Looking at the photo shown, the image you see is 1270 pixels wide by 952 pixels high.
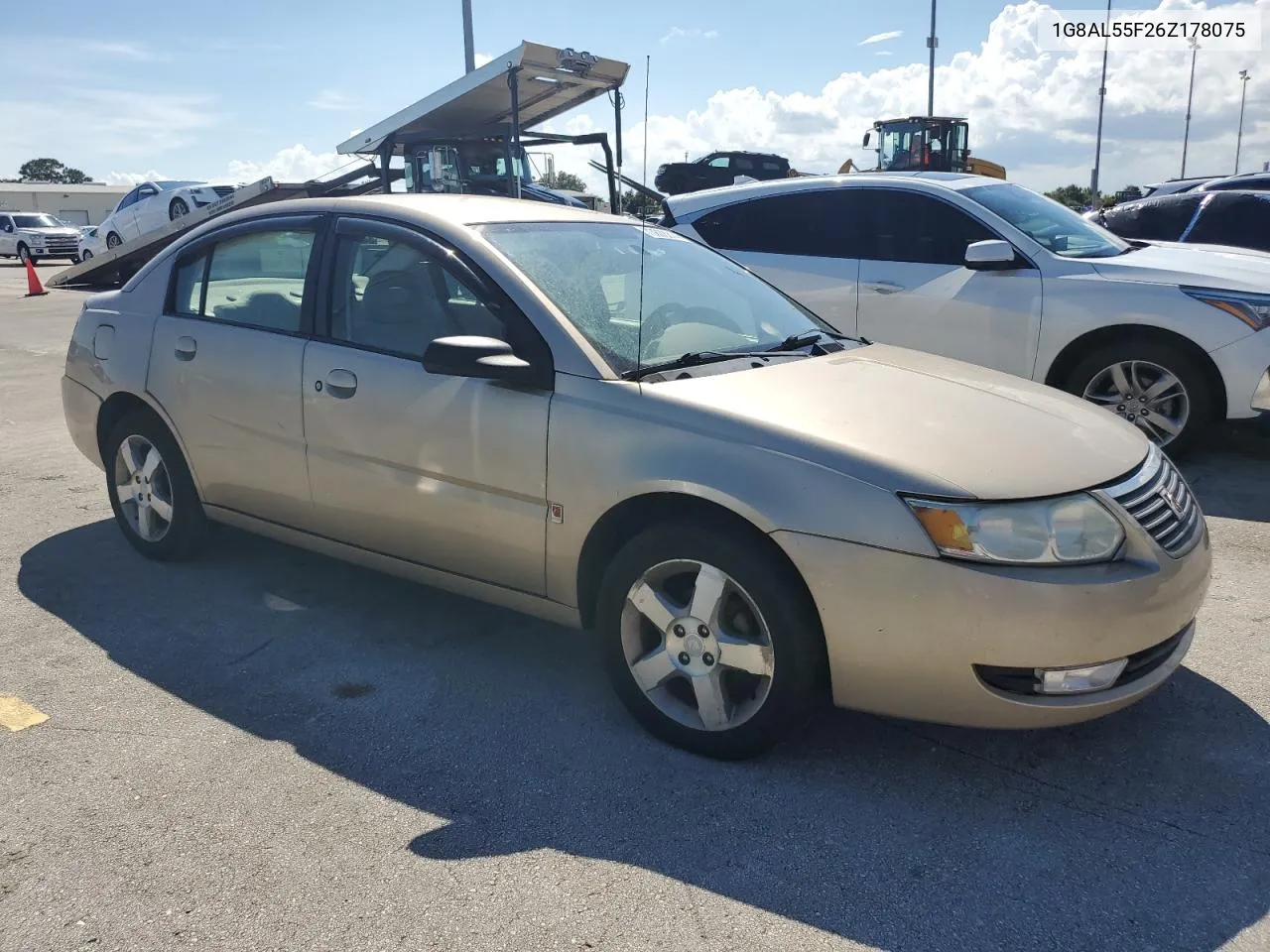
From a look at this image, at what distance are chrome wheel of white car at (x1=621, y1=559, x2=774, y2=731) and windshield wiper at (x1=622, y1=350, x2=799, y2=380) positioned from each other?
24.8 inches

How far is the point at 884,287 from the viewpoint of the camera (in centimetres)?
674

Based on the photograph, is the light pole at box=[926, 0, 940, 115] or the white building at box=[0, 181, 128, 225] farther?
the white building at box=[0, 181, 128, 225]

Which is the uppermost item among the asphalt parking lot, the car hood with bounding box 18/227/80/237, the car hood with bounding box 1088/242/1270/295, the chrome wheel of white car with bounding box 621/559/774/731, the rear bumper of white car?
the car hood with bounding box 18/227/80/237

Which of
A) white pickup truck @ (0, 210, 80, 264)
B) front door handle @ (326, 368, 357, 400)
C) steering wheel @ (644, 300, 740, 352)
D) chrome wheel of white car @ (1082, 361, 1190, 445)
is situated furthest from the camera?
white pickup truck @ (0, 210, 80, 264)

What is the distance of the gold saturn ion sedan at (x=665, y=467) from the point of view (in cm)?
274

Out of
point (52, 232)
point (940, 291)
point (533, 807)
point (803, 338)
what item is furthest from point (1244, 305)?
point (52, 232)

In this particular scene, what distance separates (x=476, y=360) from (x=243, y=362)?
1.38 m

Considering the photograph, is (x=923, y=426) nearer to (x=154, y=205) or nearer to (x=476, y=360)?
(x=476, y=360)

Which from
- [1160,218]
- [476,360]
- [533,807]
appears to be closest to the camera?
[533,807]

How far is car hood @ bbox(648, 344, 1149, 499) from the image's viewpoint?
2779mm

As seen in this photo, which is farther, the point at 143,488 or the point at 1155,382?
the point at 1155,382

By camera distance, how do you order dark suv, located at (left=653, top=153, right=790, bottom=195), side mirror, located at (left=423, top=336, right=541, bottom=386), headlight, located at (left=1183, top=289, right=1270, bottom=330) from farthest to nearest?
1. dark suv, located at (left=653, top=153, right=790, bottom=195)
2. headlight, located at (left=1183, top=289, right=1270, bottom=330)
3. side mirror, located at (left=423, top=336, right=541, bottom=386)

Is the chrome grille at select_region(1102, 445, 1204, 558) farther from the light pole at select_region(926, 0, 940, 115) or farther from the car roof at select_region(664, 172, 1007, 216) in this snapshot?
the light pole at select_region(926, 0, 940, 115)

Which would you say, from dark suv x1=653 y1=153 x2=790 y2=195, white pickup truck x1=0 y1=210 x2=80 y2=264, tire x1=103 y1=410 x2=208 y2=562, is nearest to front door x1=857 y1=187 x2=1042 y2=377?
tire x1=103 y1=410 x2=208 y2=562
